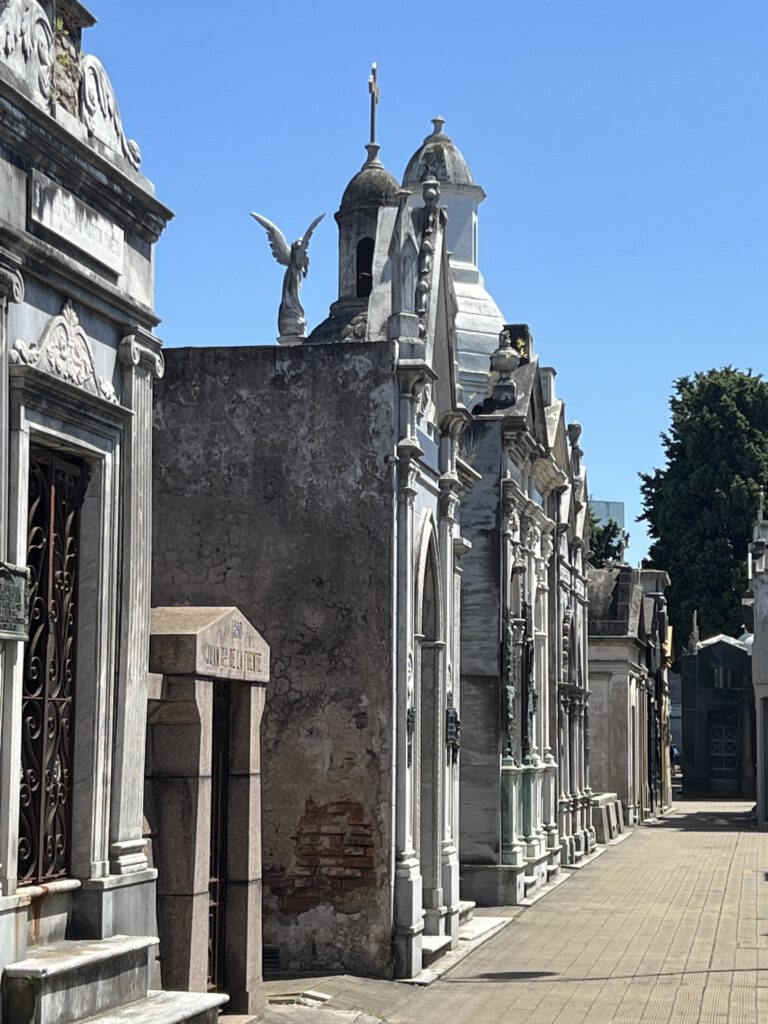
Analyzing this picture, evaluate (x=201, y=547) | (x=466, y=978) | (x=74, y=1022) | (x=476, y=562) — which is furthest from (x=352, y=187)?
(x=74, y=1022)

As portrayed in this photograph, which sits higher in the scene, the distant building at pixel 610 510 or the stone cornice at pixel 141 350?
the distant building at pixel 610 510

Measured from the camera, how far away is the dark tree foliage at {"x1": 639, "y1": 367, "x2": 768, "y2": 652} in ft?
190

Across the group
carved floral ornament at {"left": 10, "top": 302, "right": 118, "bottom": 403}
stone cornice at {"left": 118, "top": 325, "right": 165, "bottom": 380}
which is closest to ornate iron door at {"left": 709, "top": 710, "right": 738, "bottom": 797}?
stone cornice at {"left": 118, "top": 325, "right": 165, "bottom": 380}

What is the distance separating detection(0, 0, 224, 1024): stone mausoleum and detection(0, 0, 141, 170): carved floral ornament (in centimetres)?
1

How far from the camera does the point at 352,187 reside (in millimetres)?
25703

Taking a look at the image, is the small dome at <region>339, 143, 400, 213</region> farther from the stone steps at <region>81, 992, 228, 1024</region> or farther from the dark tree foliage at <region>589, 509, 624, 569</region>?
the dark tree foliage at <region>589, 509, 624, 569</region>

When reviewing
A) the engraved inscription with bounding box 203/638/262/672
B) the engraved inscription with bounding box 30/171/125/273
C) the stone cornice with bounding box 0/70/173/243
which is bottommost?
the engraved inscription with bounding box 203/638/262/672

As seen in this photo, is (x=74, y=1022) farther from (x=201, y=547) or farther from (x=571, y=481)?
(x=571, y=481)

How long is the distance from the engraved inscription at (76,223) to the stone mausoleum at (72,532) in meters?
0.01

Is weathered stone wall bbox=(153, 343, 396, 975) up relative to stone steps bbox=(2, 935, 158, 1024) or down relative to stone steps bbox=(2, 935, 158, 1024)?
up

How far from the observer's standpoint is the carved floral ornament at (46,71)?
8.20 m

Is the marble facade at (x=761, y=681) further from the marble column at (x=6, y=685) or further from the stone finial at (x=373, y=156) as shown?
the marble column at (x=6, y=685)

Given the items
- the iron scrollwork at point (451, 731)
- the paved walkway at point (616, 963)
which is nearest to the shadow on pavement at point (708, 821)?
the paved walkway at point (616, 963)

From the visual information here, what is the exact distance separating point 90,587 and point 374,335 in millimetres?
7363
